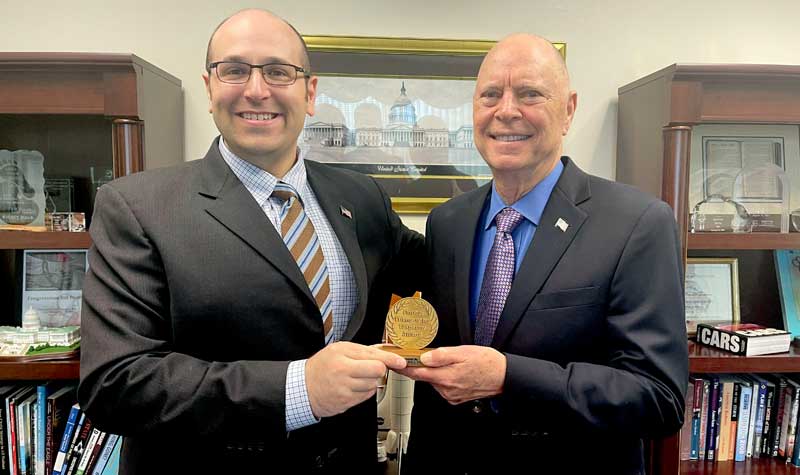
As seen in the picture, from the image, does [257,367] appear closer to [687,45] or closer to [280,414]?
[280,414]

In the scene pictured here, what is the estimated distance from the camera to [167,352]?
1123 millimetres

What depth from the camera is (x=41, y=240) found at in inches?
63.2

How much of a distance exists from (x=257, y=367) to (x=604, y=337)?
782mm

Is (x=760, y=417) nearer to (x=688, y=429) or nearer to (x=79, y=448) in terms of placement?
(x=688, y=429)

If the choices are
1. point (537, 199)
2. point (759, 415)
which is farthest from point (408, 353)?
point (759, 415)

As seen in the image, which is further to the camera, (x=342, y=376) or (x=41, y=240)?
(x=41, y=240)

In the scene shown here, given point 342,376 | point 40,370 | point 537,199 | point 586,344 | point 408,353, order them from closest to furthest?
point 342,376 < point 408,353 < point 586,344 < point 537,199 < point 40,370

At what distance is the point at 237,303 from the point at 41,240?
91 centimetres

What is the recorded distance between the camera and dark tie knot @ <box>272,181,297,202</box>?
1254 millimetres

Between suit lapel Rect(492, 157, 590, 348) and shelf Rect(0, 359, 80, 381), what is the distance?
1279mm

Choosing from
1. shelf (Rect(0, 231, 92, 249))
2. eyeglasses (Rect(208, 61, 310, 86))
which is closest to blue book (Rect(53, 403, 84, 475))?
shelf (Rect(0, 231, 92, 249))

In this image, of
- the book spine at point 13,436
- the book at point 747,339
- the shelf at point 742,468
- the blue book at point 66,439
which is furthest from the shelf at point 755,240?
the book spine at point 13,436

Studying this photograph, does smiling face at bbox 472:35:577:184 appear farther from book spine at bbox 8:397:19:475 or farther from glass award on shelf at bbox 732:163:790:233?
book spine at bbox 8:397:19:475

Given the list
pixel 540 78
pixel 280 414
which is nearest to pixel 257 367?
pixel 280 414
